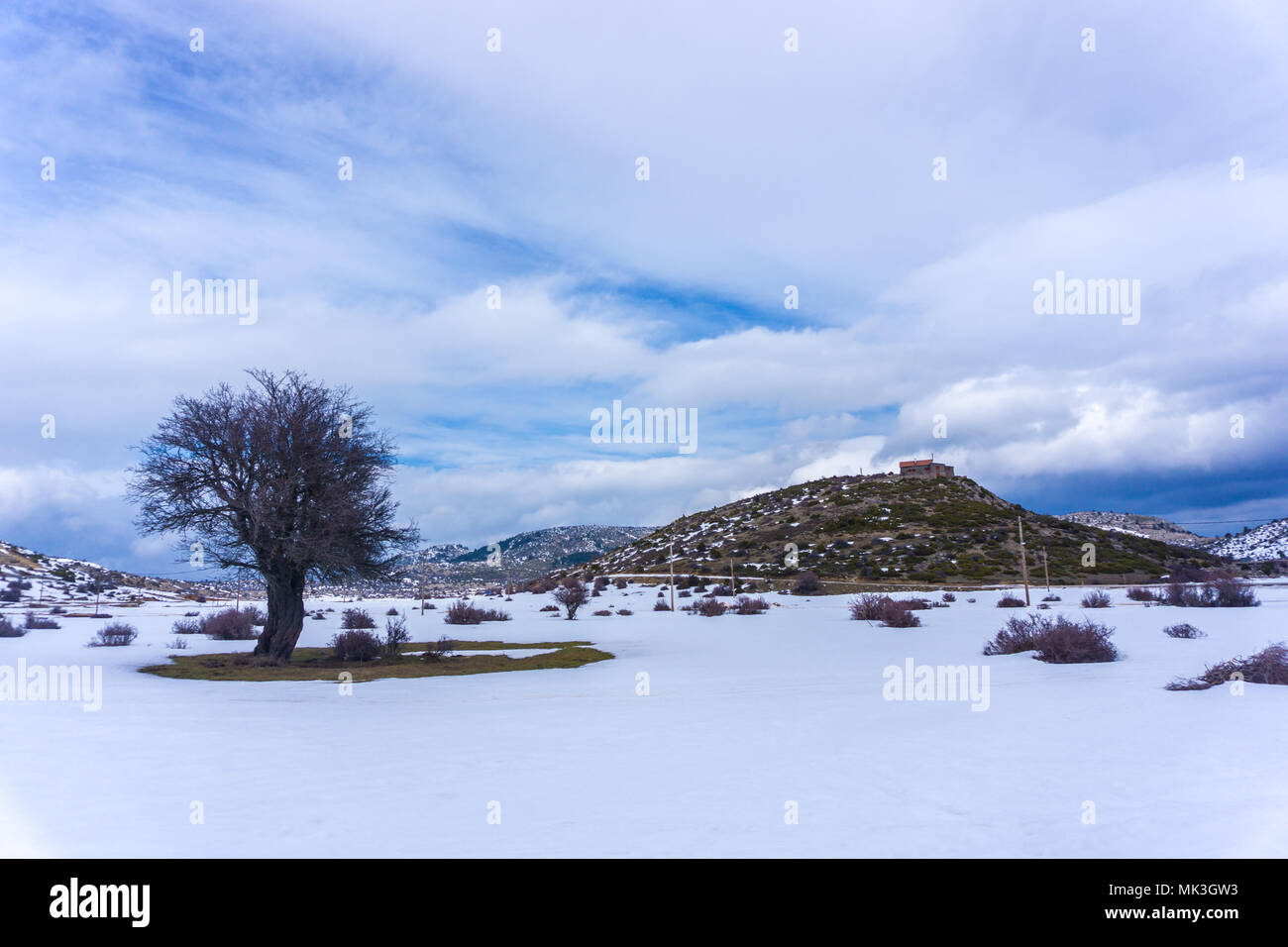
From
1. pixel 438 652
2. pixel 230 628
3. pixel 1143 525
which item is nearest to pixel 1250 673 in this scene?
pixel 438 652

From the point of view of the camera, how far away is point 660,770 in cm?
699

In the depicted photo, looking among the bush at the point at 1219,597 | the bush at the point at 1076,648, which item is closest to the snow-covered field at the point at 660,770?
the bush at the point at 1076,648

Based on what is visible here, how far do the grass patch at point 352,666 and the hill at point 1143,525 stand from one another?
333 ft

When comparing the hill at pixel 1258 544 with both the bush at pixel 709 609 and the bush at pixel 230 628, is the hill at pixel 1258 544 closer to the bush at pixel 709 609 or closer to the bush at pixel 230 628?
the bush at pixel 709 609

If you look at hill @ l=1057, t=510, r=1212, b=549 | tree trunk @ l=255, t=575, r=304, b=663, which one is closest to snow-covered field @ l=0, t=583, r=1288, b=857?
tree trunk @ l=255, t=575, r=304, b=663

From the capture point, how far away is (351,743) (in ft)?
27.7

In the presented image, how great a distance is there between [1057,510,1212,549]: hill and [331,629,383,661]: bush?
10359cm

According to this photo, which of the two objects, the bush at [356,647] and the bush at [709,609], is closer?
the bush at [356,647]

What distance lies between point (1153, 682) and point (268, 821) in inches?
460

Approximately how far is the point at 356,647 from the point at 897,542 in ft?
166

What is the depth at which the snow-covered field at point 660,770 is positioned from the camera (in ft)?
16.8

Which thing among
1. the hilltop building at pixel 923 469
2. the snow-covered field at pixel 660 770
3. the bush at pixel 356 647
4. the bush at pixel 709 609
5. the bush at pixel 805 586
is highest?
the hilltop building at pixel 923 469
